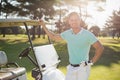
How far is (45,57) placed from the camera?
20.0ft

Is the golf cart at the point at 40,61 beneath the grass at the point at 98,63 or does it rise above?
above

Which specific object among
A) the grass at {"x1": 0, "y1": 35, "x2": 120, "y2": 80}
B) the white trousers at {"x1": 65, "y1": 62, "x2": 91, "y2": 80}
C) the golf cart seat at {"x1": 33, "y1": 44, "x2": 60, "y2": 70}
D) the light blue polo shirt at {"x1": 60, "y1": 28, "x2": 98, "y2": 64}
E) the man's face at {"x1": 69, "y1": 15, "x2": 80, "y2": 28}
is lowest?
the grass at {"x1": 0, "y1": 35, "x2": 120, "y2": 80}

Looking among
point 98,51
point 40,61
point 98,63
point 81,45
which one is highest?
point 81,45

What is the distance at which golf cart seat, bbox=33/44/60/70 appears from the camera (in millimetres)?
5889

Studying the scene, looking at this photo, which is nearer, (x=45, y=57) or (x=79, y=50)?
(x=79, y=50)

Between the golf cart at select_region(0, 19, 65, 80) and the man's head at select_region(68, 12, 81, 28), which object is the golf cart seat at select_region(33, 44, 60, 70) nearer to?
the golf cart at select_region(0, 19, 65, 80)

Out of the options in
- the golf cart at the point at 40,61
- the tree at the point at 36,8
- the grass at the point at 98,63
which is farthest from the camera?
the tree at the point at 36,8

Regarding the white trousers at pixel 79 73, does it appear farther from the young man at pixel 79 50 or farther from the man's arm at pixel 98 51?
the man's arm at pixel 98 51

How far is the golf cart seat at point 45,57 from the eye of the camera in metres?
5.89

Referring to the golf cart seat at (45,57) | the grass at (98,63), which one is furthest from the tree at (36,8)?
the golf cart seat at (45,57)

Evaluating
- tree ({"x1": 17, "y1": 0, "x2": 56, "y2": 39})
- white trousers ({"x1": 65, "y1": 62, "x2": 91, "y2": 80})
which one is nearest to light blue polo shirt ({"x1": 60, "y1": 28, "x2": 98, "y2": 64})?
white trousers ({"x1": 65, "y1": 62, "x2": 91, "y2": 80})

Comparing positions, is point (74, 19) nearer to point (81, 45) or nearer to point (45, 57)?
point (81, 45)

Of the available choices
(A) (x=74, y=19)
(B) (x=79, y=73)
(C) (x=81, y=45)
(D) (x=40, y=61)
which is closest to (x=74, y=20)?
(A) (x=74, y=19)

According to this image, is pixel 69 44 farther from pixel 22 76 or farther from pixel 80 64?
pixel 22 76
